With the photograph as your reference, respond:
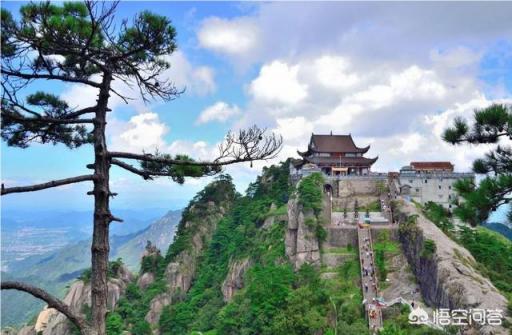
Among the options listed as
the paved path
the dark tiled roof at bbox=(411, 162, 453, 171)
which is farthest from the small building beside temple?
the paved path

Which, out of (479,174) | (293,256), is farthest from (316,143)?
(479,174)

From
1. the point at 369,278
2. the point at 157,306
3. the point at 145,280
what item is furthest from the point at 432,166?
the point at 145,280

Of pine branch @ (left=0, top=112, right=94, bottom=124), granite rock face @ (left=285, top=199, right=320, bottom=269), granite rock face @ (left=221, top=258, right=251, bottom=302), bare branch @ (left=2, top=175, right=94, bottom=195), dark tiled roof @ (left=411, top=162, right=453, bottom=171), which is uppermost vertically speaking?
dark tiled roof @ (left=411, top=162, right=453, bottom=171)

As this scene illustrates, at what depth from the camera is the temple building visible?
141 feet

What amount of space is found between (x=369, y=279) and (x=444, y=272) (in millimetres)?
4955

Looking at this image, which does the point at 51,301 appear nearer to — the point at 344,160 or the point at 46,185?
the point at 46,185

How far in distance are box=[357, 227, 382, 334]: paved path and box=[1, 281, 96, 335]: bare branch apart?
21.2 meters

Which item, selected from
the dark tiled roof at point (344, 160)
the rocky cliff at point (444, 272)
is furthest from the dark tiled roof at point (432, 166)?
the rocky cliff at point (444, 272)

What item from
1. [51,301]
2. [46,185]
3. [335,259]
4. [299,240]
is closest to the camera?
[51,301]

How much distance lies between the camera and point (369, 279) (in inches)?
1185

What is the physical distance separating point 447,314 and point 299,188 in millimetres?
15365

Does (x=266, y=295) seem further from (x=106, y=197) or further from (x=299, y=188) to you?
(x=106, y=197)

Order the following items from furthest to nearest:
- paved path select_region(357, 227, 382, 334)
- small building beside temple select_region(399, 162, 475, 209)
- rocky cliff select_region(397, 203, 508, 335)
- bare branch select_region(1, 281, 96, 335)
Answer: small building beside temple select_region(399, 162, 475, 209), paved path select_region(357, 227, 382, 334), rocky cliff select_region(397, 203, 508, 335), bare branch select_region(1, 281, 96, 335)

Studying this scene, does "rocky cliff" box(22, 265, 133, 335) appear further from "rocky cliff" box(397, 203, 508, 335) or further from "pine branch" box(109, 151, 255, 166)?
"pine branch" box(109, 151, 255, 166)
